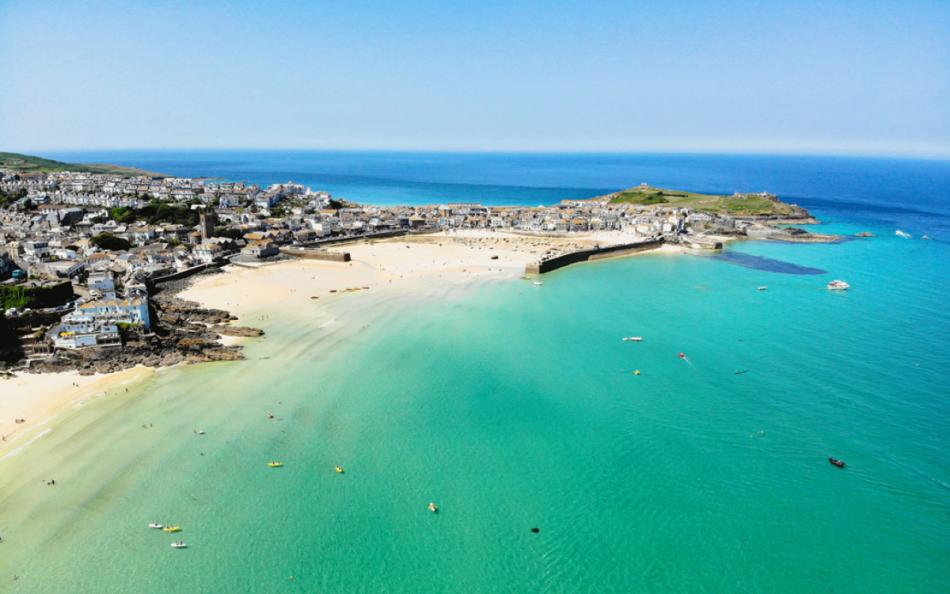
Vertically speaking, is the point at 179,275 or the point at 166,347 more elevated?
the point at 179,275

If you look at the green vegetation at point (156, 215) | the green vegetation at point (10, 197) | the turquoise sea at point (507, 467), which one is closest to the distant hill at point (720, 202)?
the turquoise sea at point (507, 467)

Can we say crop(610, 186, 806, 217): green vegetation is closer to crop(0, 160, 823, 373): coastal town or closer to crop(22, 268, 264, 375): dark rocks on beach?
crop(0, 160, 823, 373): coastal town

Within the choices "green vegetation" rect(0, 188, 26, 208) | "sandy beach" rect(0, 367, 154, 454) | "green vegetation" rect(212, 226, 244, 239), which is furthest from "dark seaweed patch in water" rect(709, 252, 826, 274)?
"green vegetation" rect(0, 188, 26, 208)

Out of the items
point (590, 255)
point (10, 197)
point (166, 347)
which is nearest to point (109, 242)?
point (166, 347)

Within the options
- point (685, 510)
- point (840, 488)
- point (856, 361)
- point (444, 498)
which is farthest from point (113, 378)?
point (856, 361)

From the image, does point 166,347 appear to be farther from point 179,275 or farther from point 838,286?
point 838,286

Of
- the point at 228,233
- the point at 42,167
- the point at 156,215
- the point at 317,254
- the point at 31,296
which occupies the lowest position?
the point at 31,296
